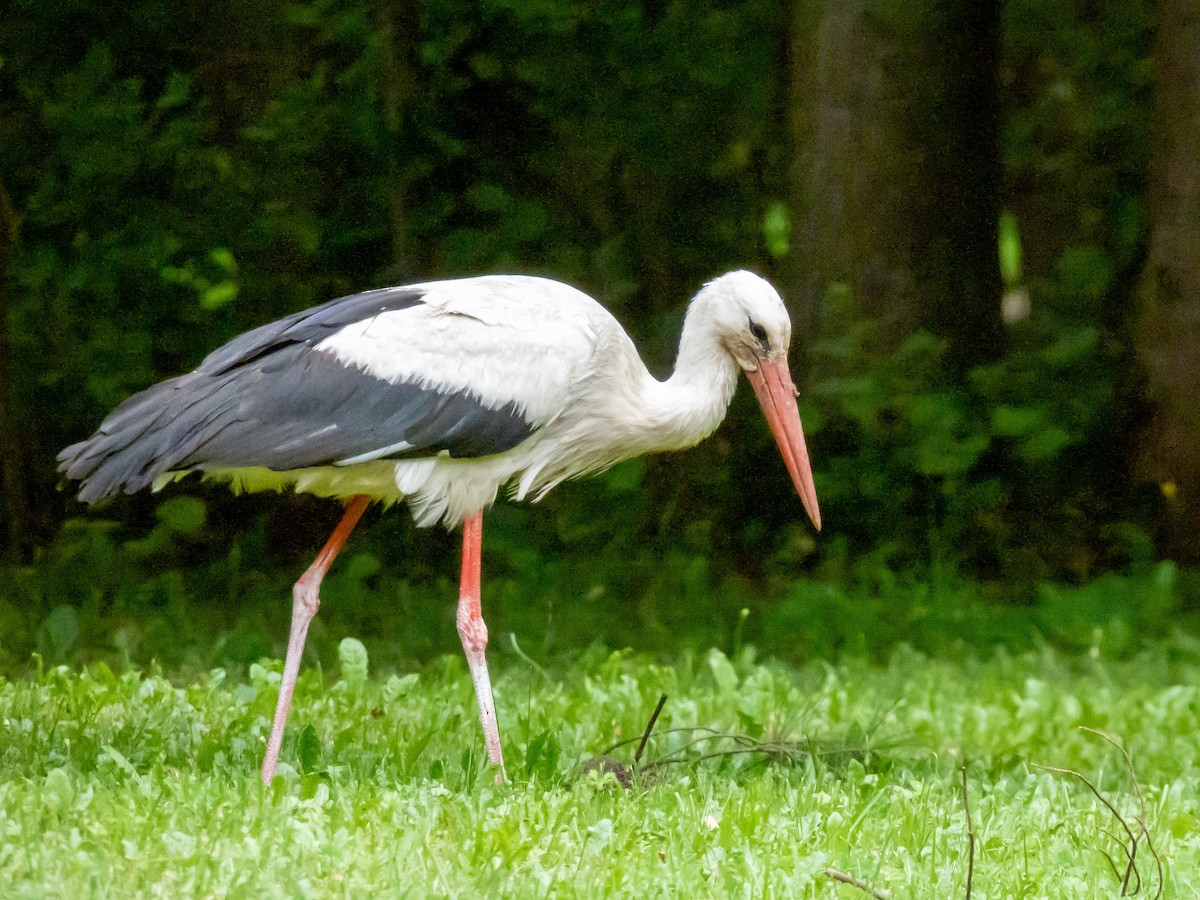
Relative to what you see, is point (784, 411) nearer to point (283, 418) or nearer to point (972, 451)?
point (283, 418)

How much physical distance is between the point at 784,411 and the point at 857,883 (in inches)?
99.2

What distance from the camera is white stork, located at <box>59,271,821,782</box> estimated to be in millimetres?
4969

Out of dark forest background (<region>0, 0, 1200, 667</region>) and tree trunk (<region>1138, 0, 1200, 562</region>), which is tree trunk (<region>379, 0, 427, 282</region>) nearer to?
dark forest background (<region>0, 0, 1200, 667</region>)

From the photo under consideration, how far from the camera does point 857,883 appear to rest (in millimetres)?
3463

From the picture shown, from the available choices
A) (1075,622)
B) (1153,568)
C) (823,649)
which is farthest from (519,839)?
(1153,568)

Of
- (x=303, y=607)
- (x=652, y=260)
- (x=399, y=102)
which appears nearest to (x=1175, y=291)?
(x=652, y=260)

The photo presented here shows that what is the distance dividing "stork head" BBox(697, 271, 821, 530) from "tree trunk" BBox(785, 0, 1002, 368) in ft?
9.14

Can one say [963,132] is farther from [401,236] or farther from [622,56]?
[401,236]

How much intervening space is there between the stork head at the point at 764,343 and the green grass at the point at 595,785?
2.74ft

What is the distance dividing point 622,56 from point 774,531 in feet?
8.46

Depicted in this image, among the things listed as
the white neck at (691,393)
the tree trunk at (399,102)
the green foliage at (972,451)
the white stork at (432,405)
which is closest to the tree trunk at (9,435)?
the tree trunk at (399,102)

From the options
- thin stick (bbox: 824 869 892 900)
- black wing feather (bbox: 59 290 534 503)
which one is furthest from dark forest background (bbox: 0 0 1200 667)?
thin stick (bbox: 824 869 892 900)

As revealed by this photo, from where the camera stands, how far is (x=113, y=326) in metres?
8.84

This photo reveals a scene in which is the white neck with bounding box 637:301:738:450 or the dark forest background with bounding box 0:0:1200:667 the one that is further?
the dark forest background with bounding box 0:0:1200:667
